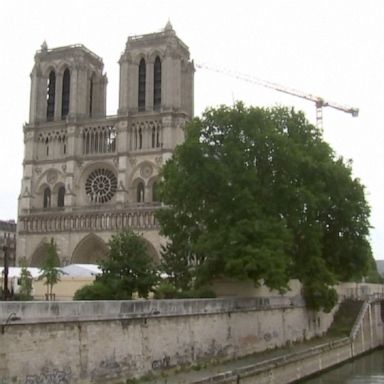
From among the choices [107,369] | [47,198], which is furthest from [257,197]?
[47,198]

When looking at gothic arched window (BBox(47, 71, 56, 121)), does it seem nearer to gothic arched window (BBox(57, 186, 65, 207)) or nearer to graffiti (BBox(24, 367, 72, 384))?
gothic arched window (BBox(57, 186, 65, 207))

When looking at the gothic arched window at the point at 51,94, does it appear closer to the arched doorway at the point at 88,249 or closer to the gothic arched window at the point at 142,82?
the gothic arched window at the point at 142,82

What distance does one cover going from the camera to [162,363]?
20219mm

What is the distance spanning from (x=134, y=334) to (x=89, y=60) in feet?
189

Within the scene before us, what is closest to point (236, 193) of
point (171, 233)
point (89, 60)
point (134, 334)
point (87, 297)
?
point (171, 233)

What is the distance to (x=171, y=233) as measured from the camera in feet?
106

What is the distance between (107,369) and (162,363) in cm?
298

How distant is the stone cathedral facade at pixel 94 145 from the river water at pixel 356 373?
101 feet

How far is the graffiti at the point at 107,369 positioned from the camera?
56.4 ft

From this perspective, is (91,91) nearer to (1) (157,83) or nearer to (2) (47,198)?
(1) (157,83)

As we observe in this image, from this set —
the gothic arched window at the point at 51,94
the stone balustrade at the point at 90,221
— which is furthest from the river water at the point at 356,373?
the gothic arched window at the point at 51,94

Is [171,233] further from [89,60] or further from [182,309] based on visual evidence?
[89,60]

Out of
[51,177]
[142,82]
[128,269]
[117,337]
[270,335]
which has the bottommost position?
[270,335]

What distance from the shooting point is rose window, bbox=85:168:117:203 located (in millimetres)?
66688
